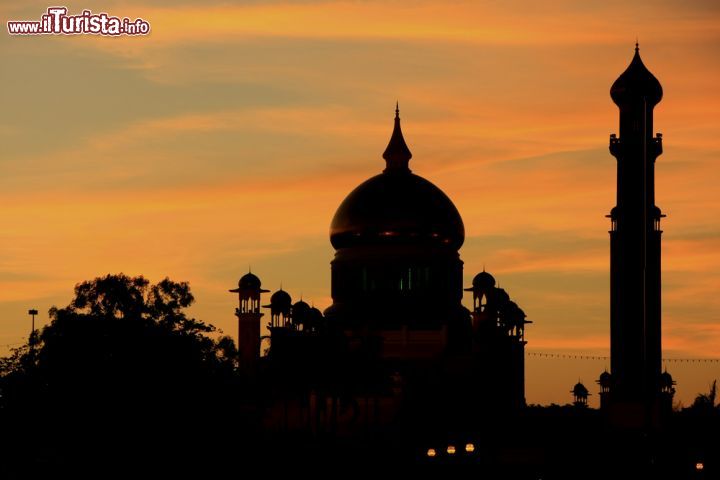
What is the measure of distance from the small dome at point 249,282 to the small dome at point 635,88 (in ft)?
68.9

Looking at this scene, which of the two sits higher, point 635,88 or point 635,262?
point 635,88

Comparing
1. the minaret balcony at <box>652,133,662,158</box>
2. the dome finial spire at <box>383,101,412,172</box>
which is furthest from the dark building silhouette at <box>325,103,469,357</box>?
the minaret balcony at <box>652,133,662,158</box>

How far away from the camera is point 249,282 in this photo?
81.6 metres

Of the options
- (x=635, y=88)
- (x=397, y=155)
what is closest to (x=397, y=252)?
(x=397, y=155)

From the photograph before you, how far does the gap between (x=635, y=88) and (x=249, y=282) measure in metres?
22.2

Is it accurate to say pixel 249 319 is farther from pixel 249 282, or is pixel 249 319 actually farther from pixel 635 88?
pixel 635 88

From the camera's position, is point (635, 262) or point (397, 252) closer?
point (397, 252)

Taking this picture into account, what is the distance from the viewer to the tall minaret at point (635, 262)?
290ft

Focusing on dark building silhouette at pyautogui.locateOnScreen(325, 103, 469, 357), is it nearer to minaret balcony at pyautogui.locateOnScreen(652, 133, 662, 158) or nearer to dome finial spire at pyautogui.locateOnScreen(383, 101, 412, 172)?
dome finial spire at pyautogui.locateOnScreen(383, 101, 412, 172)

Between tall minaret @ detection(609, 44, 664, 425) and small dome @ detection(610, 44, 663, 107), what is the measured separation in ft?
4.84

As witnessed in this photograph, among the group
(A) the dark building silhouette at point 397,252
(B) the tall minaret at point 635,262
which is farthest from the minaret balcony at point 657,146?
(A) the dark building silhouette at point 397,252

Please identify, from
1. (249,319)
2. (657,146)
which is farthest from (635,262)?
(249,319)

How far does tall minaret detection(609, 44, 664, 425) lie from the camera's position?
8831 cm

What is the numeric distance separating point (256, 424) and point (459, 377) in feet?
38.7
